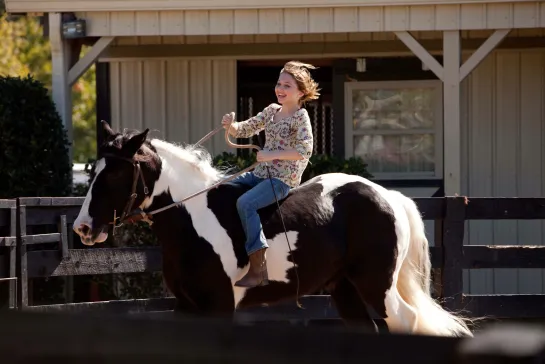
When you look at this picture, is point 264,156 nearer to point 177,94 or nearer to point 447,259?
point 447,259

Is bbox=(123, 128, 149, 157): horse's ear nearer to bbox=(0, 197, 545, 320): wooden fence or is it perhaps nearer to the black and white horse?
the black and white horse

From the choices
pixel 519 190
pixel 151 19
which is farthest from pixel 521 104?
pixel 151 19

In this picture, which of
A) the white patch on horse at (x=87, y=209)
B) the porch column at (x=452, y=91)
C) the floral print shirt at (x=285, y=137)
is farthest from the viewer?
the porch column at (x=452, y=91)

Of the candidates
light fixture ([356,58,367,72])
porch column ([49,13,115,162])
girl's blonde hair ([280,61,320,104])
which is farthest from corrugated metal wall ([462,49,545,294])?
girl's blonde hair ([280,61,320,104])

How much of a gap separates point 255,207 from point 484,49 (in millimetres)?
5038

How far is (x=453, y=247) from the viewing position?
848cm

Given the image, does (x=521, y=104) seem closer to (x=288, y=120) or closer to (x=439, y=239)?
(x=439, y=239)

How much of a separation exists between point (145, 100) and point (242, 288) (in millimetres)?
7170

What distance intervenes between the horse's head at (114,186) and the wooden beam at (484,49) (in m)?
5.20

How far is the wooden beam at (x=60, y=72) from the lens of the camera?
10.6m

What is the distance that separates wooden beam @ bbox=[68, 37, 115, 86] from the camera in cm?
1060

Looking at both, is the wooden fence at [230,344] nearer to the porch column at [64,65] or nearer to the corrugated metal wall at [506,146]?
the porch column at [64,65]

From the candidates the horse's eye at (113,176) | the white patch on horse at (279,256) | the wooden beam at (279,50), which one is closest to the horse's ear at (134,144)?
the horse's eye at (113,176)

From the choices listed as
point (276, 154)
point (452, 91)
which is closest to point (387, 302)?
point (276, 154)
